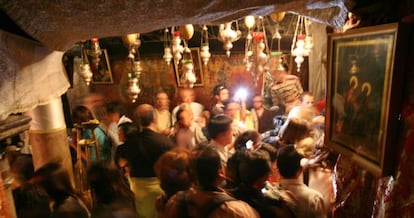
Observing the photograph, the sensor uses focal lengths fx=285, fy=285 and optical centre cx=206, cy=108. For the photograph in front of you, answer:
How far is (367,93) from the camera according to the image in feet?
4.69

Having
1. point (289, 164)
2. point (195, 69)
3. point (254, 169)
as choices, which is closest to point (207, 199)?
point (254, 169)

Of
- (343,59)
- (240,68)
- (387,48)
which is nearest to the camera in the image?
(387,48)

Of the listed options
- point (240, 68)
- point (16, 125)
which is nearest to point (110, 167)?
point (16, 125)

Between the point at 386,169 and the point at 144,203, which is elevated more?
the point at 386,169

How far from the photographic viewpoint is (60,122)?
395 cm

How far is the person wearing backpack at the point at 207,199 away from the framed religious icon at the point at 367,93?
0.94m

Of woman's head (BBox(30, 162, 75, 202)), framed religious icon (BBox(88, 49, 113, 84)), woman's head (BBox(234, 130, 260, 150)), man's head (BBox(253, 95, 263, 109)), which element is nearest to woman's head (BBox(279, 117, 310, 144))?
woman's head (BBox(234, 130, 260, 150))

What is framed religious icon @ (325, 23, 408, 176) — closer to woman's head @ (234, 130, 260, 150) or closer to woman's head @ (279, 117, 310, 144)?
woman's head @ (279, 117, 310, 144)

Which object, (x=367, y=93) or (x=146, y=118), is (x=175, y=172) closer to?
(x=146, y=118)

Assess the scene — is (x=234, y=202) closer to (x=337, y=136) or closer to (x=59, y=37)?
(x=337, y=136)

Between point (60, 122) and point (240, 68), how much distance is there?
4.60m

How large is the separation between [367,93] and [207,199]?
1474 mm

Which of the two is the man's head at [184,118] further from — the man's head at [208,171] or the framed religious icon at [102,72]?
the framed religious icon at [102,72]

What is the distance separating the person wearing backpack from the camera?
7.48 ft
